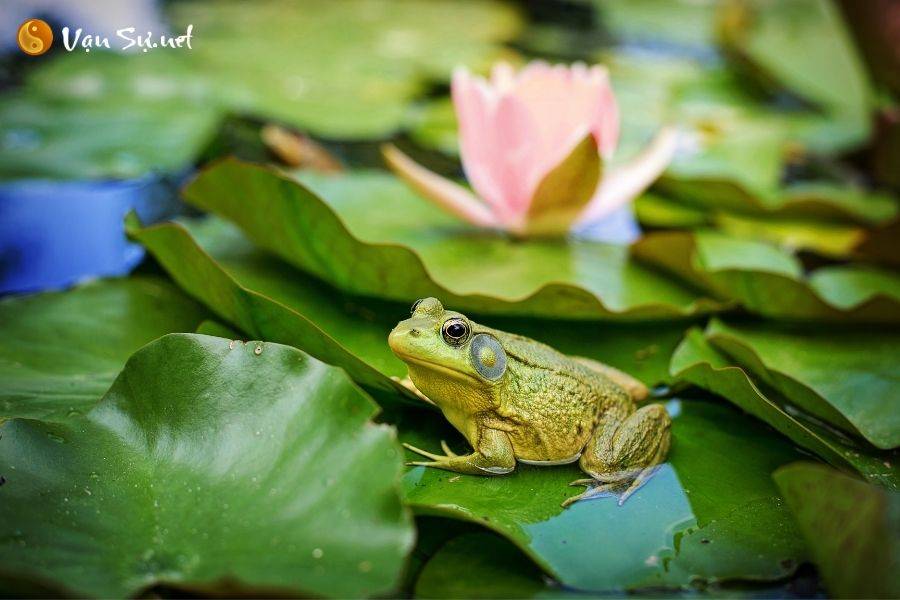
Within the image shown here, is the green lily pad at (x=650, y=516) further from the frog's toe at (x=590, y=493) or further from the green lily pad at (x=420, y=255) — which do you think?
the green lily pad at (x=420, y=255)

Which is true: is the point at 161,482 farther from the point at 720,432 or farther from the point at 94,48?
the point at 94,48

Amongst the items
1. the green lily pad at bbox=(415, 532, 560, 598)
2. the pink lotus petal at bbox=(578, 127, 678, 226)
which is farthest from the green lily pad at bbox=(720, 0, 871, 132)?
the green lily pad at bbox=(415, 532, 560, 598)

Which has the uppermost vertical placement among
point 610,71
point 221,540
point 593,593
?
point 610,71

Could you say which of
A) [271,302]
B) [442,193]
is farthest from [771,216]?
[271,302]

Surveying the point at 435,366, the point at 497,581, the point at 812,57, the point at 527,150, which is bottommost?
the point at 497,581

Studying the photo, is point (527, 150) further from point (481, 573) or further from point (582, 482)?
point (481, 573)

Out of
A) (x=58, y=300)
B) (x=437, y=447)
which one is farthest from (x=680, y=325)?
(x=58, y=300)

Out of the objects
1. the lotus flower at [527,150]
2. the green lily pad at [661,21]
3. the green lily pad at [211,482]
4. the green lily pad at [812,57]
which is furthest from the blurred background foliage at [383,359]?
the green lily pad at [661,21]
